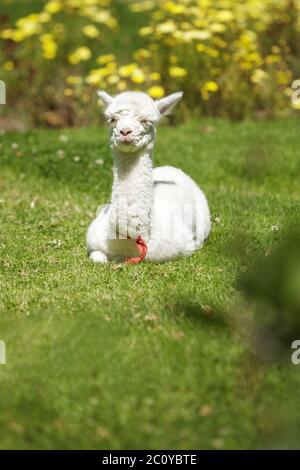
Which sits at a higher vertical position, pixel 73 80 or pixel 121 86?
pixel 73 80

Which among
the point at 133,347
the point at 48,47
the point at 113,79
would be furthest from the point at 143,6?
the point at 133,347

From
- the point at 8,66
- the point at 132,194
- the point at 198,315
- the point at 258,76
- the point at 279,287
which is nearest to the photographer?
the point at 279,287

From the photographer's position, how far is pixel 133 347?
4578mm

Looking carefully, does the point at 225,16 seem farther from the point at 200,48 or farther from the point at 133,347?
the point at 133,347

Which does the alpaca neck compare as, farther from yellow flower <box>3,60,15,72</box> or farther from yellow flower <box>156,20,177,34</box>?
yellow flower <box>3,60,15,72</box>

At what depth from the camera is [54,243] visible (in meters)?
6.80

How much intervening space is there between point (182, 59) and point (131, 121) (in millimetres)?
5972

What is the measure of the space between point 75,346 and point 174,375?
63 cm

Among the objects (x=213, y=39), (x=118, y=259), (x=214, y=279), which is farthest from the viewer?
(x=213, y=39)

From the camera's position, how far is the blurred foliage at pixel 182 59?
1141cm

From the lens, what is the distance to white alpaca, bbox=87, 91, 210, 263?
227 inches

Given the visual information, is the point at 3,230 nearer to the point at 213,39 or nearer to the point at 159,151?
the point at 159,151

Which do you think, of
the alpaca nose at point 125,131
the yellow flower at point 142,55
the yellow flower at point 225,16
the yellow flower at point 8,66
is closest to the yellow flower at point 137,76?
the yellow flower at point 142,55

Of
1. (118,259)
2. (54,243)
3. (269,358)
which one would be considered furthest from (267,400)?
(54,243)
